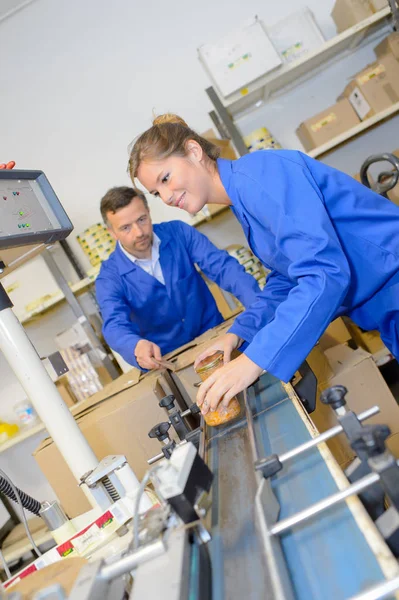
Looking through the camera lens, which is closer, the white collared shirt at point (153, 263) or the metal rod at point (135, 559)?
the metal rod at point (135, 559)

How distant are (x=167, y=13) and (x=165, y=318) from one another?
78.0 inches

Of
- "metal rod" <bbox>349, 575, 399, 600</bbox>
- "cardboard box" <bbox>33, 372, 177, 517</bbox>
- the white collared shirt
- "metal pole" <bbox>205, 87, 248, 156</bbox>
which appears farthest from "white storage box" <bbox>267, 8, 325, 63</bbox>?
"metal rod" <bbox>349, 575, 399, 600</bbox>

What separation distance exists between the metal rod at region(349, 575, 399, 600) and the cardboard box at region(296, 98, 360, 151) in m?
2.54

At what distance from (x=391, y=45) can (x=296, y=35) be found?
1.63 feet

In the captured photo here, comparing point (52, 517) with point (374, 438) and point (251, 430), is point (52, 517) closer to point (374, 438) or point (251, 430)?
point (251, 430)

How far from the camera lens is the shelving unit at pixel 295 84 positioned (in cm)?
256

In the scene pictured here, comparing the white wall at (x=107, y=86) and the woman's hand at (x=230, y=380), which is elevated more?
the white wall at (x=107, y=86)

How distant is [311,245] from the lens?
0.93 m

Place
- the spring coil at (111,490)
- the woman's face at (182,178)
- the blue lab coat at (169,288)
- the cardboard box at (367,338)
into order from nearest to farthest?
the spring coil at (111,490), the woman's face at (182,178), the blue lab coat at (169,288), the cardboard box at (367,338)

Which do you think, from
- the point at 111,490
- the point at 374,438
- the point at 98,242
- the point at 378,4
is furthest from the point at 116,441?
the point at 378,4

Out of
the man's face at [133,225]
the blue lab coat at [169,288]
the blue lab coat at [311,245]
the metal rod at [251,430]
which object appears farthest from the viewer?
the blue lab coat at [169,288]

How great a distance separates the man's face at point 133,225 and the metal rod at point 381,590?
1887 mm

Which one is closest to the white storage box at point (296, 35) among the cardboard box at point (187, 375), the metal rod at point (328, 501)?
the cardboard box at point (187, 375)

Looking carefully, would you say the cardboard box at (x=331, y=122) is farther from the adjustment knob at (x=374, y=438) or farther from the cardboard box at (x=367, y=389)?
the adjustment knob at (x=374, y=438)
